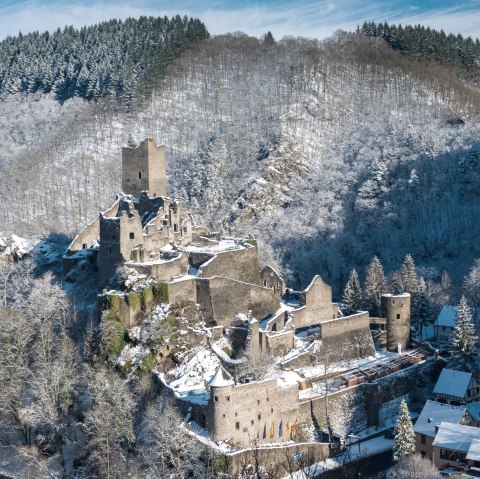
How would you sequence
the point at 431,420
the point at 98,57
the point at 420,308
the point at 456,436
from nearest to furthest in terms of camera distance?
the point at 456,436
the point at 431,420
the point at 420,308
the point at 98,57

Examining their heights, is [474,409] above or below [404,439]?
below

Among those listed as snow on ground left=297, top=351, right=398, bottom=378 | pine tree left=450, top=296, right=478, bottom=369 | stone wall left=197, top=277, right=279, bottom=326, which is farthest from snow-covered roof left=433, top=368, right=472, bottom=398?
stone wall left=197, top=277, right=279, bottom=326

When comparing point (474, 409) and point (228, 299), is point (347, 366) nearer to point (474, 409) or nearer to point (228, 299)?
point (474, 409)

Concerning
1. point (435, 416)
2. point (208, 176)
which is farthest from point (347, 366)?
point (208, 176)

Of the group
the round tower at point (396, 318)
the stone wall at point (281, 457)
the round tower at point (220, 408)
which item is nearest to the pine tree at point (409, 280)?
the round tower at point (396, 318)

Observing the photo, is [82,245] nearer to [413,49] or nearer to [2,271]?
[2,271]

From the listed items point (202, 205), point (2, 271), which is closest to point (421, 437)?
point (2, 271)
